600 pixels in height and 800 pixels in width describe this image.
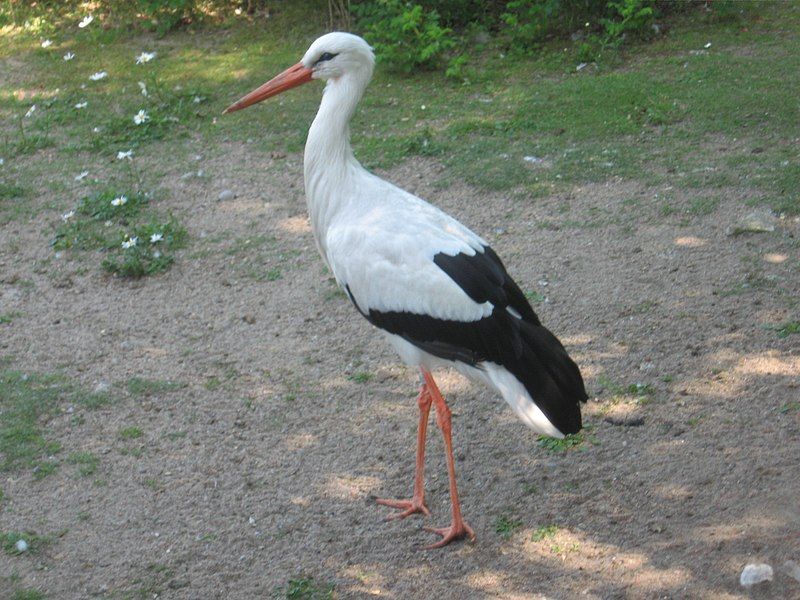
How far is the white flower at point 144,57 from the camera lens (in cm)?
826

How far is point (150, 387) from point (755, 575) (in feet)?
9.40

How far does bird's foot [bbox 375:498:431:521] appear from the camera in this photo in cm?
406

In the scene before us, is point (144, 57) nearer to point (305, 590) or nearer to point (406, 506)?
point (406, 506)

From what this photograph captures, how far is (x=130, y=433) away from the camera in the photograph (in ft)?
14.9

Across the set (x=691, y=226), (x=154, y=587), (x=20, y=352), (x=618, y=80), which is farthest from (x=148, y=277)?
(x=618, y=80)

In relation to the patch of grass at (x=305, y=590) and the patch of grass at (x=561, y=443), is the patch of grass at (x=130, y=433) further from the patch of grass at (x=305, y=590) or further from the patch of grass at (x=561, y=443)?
the patch of grass at (x=561, y=443)

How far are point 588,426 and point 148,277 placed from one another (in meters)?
2.79

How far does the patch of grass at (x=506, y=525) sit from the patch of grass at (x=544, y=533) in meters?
0.09

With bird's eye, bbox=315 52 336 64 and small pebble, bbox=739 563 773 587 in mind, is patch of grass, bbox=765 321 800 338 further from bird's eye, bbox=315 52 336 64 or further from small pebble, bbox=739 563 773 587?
bird's eye, bbox=315 52 336 64

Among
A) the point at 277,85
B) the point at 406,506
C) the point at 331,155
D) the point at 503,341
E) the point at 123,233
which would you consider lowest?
the point at 406,506

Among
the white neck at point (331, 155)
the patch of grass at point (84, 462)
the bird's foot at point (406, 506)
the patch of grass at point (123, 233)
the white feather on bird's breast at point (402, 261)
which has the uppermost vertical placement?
the white neck at point (331, 155)

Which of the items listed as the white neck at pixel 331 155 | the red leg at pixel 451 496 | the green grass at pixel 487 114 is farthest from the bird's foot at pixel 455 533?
the green grass at pixel 487 114

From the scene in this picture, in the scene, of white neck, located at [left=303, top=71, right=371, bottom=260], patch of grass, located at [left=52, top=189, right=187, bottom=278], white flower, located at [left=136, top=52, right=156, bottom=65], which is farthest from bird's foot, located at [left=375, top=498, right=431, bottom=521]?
white flower, located at [left=136, top=52, right=156, bottom=65]

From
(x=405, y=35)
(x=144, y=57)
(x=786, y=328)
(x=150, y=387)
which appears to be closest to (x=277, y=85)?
(x=150, y=387)
